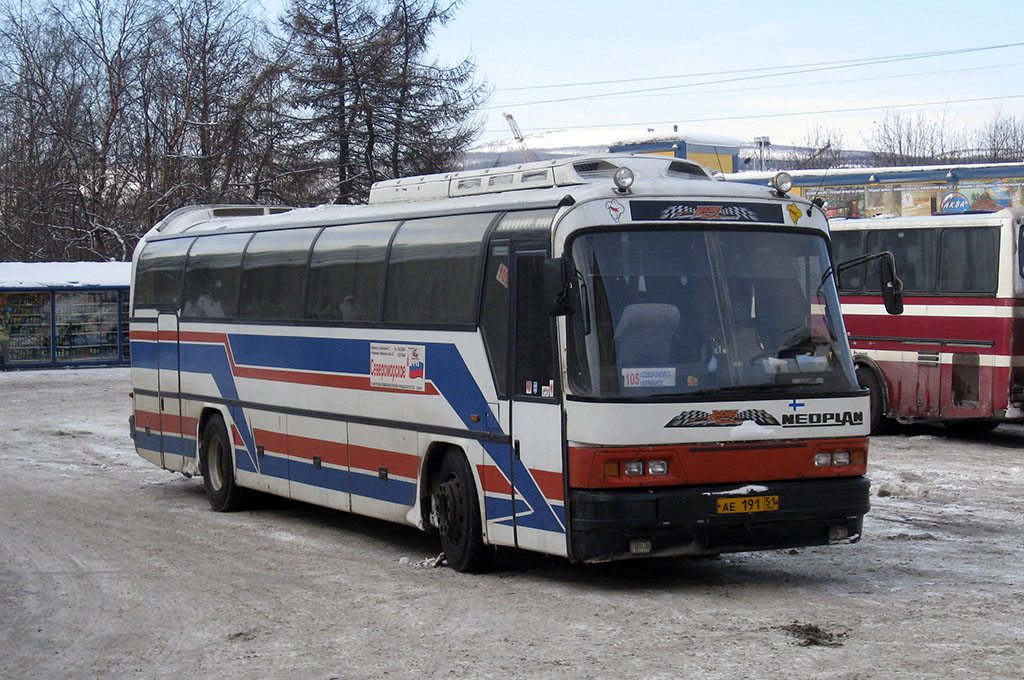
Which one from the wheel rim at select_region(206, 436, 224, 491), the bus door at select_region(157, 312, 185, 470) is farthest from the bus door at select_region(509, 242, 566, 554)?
the bus door at select_region(157, 312, 185, 470)

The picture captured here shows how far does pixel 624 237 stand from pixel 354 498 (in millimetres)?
4110

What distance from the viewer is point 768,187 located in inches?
410

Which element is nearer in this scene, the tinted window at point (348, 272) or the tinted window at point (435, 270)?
the tinted window at point (435, 270)

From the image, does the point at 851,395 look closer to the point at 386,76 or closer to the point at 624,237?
the point at 624,237

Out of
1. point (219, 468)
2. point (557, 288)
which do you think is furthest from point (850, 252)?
point (557, 288)

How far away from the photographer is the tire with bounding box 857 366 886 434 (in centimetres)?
2069

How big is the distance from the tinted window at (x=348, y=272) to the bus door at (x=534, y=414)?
220 cm

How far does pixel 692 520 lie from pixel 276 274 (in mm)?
6069

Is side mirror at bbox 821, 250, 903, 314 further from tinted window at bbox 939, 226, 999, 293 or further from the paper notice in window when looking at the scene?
tinted window at bbox 939, 226, 999, 293

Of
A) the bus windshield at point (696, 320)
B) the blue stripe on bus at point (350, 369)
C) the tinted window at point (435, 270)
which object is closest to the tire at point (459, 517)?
the blue stripe on bus at point (350, 369)

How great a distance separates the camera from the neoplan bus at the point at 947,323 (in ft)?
62.9

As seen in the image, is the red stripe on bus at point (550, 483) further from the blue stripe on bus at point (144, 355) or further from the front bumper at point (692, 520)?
the blue stripe on bus at point (144, 355)

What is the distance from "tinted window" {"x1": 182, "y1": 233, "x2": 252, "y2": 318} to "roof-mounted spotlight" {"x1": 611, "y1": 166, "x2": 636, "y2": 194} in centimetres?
610

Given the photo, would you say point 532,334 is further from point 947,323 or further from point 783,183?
point 947,323
